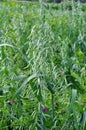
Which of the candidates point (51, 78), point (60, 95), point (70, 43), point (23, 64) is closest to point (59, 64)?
point (23, 64)

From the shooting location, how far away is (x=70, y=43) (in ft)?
10.8

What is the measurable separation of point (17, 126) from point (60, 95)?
0.91 feet

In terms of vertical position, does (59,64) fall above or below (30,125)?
above

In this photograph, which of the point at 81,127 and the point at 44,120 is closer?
the point at 81,127

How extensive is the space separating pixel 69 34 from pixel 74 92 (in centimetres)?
202

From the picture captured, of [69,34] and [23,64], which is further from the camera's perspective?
[69,34]

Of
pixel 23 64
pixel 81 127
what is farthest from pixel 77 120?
pixel 23 64

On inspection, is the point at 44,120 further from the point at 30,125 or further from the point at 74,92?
the point at 74,92

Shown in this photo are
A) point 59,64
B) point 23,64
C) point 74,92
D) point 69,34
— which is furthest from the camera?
point 69,34

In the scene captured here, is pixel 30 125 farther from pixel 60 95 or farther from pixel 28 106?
pixel 60 95

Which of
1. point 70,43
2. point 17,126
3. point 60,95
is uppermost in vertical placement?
point 70,43

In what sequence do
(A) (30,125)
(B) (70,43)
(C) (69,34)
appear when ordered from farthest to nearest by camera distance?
(C) (69,34), (B) (70,43), (A) (30,125)

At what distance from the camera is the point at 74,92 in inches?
67.6

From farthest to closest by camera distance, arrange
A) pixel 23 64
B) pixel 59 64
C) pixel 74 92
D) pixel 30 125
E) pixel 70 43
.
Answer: pixel 70 43 < pixel 23 64 < pixel 59 64 < pixel 30 125 < pixel 74 92
